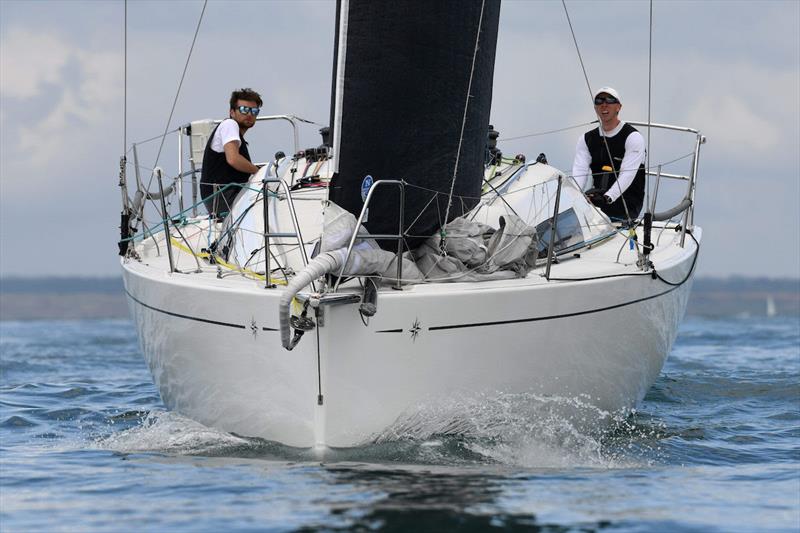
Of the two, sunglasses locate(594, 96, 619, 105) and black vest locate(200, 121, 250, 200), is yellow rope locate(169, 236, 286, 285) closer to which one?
black vest locate(200, 121, 250, 200)

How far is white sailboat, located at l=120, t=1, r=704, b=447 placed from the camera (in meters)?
5.84

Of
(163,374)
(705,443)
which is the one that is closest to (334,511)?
(163,374)

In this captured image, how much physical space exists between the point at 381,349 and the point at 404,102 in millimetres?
1336

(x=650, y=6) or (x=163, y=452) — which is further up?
(x=650, y=6)

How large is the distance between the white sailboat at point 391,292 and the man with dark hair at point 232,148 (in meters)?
0.75

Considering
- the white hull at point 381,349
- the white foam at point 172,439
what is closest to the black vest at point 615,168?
the white hull at point 381,349

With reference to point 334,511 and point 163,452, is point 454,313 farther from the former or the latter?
point 163,452

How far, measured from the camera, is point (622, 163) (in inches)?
353

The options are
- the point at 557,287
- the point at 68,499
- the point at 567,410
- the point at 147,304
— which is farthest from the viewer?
the point at 147,304

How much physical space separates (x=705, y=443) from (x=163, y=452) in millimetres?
3417

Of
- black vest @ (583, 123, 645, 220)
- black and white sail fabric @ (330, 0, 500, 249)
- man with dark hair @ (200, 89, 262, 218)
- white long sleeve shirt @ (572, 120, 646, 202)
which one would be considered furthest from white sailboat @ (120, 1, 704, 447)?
black vest @ (583, 123, 645, 220)

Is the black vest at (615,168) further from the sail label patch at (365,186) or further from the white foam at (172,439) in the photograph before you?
the white foam at (172,439)

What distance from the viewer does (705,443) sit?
760cm

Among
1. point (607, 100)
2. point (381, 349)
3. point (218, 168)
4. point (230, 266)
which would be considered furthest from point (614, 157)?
point (381, 349)
